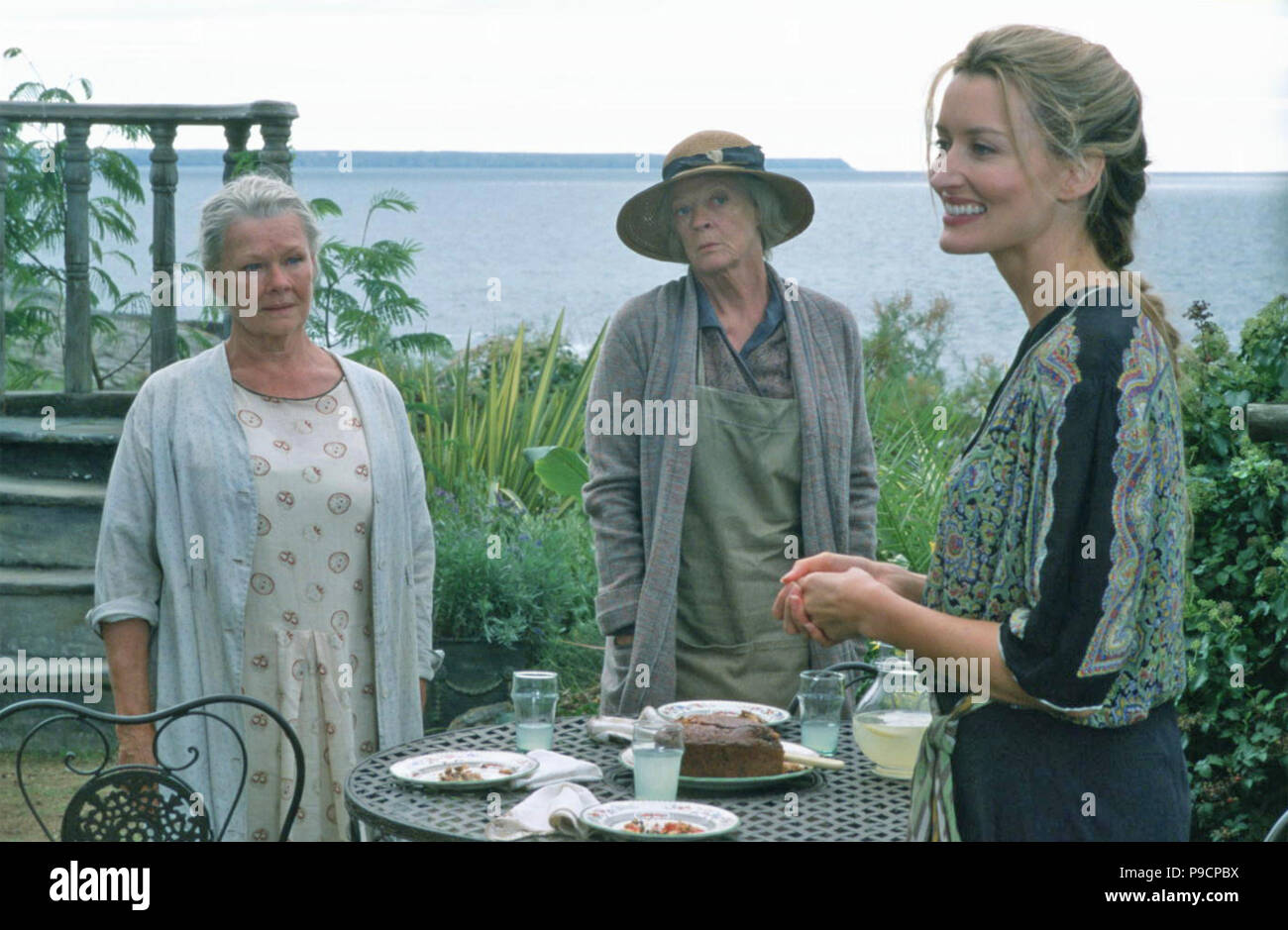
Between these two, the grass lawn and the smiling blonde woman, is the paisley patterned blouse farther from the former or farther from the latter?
the grass lawn

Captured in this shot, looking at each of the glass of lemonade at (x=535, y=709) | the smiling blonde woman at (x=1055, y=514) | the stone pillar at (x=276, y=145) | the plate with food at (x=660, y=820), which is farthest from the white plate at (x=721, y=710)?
the stone pillar at (x=276, y=145)

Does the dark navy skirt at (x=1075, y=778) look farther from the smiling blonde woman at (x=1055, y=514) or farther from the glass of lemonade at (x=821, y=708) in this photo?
the glass of lemonade at (x=821, y=708)

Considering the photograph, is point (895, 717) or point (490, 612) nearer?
point (895, 717)

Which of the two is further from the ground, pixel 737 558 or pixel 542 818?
pixel 737 558

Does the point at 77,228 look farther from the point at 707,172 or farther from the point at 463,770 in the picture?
the point at 463,770

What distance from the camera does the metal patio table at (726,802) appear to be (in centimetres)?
239

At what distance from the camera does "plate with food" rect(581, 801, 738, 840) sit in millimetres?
Answer: 2293

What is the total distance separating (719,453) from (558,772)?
3.59ft

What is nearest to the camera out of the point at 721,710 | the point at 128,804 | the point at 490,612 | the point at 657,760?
the point at 657,760

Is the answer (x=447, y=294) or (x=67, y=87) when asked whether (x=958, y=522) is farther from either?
(x=447, y=294)

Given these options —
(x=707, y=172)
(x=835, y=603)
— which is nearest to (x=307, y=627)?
(x=707, y=172)

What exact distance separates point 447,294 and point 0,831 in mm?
41756

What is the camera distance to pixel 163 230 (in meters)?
6.77
